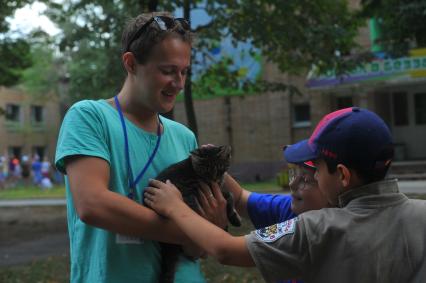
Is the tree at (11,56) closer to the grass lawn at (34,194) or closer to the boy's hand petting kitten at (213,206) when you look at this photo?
the grass lawn at (34,194)

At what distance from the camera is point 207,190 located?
201 cm

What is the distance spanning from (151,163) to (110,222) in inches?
12.7

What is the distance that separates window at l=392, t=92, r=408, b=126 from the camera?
71.7 feet

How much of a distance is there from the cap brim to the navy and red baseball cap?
8cm

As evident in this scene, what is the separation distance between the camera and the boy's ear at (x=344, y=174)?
5.85ft

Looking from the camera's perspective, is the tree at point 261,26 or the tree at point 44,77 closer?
the tree at point 261,26

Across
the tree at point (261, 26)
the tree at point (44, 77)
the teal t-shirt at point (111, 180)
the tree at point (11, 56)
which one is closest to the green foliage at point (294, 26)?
the tree at point (261, 26)

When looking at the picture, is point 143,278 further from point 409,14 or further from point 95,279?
point 409,14

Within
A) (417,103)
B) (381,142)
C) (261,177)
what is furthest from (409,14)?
(261,177)

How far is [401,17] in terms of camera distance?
10.8 metres

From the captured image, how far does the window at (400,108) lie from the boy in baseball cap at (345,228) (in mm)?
21156

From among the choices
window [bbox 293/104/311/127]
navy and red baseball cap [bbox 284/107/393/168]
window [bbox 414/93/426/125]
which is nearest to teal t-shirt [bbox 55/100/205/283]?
navy and red baseball cap [bbox 284/107/393/168]

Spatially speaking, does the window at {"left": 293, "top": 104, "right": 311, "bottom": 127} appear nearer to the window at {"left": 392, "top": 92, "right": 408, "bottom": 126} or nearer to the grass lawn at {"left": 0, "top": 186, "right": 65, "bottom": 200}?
the window at {"left": 392, "top": 92, "right": 408, "bottom": 126}

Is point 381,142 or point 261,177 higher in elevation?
point 381,142
